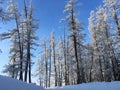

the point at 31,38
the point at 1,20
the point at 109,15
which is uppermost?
the point at 109,15

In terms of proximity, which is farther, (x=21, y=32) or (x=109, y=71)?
(x=109, y=71)

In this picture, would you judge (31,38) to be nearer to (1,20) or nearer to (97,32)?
(97,32)

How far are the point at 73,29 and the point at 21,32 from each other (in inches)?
347

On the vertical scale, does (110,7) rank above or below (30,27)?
above

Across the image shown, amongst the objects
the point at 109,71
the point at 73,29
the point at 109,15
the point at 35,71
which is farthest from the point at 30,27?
the point at 35,71

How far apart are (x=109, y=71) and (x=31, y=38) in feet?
78.0

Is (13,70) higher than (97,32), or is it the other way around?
(97,32)

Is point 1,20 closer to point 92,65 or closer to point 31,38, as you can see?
point 31,38

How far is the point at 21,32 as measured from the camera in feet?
125

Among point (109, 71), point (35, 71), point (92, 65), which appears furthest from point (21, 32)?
point (35, 71)

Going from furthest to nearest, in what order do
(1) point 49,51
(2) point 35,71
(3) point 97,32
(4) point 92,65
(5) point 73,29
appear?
(2) point 35,71
(1) point 49,51
(4) point 92,65
(3) point 97,32
(5) point 73,29

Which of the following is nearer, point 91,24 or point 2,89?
point 2,89

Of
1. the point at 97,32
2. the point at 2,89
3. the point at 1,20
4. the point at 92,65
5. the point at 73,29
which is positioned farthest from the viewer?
the point at 92,65

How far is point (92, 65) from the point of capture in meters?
53.4
